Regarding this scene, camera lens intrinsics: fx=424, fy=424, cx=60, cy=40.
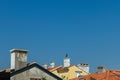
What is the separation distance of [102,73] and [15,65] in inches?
666

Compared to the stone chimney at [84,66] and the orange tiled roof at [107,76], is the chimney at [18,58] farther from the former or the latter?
the stone chimney at [84,66]

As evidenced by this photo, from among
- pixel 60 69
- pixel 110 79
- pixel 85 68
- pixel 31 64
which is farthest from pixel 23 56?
pixel 85 68

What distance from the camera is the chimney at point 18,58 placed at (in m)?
42.7

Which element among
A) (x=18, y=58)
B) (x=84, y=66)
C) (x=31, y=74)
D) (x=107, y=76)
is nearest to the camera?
(x=18, y=58)

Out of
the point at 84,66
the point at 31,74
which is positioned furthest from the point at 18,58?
the point at 84,66

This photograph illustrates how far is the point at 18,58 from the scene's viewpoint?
141 feet

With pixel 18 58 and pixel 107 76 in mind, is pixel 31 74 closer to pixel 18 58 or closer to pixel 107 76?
pixel 18 58

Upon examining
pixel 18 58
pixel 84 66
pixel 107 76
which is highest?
pixel 18 58

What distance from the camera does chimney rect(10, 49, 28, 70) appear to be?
42688mm

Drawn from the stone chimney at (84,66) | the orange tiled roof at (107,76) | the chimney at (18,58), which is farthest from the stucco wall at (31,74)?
the stone chimney at (84,66)

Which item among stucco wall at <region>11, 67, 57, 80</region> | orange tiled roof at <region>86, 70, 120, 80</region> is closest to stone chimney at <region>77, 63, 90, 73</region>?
orange tiled roof at <region>86, 70, 120, 80</region>

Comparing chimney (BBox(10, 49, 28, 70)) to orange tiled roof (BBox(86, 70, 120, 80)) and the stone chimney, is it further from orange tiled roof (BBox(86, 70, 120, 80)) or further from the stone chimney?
the stone chimney

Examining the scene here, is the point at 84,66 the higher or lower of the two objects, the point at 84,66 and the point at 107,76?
the higher

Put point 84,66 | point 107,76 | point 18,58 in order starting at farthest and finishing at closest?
point 84,66
point 107,76
point 18,58
